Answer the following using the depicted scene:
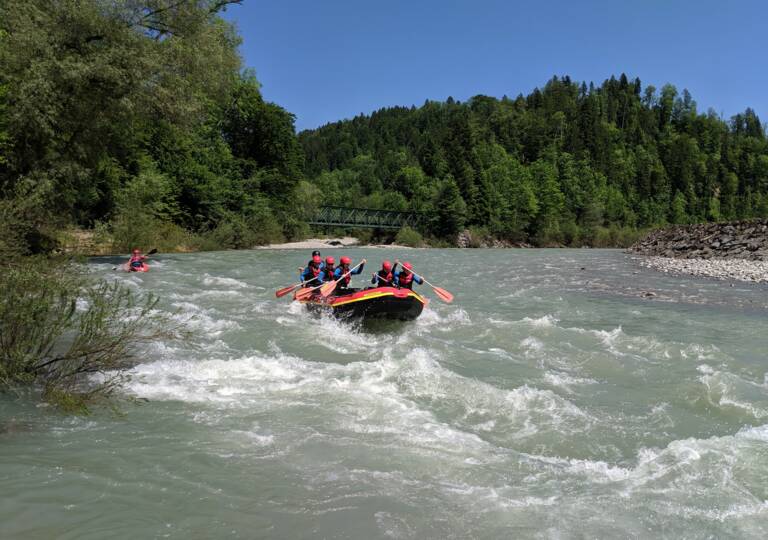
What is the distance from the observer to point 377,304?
34.8 feet

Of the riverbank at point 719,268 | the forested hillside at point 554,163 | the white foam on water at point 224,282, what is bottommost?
the white foam on water at point 224,282

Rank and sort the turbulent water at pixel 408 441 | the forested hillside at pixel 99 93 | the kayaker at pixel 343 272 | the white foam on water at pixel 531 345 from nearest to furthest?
1. the turbulent water at pixel 408 441
2. the white foam on water at pixel 531 345
3. the kayaker at pixel 343 272
4. the forested hillside at pixel 99 93

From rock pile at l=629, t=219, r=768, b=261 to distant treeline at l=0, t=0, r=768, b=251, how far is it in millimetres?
25352

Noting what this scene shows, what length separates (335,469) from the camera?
14.9 ft

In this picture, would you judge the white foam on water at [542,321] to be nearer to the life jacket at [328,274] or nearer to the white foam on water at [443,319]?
the white foam on water at [443,319]

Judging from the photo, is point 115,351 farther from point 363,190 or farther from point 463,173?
point 363,190

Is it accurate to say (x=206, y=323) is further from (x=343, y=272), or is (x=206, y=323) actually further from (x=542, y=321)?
(x=542, y=321)

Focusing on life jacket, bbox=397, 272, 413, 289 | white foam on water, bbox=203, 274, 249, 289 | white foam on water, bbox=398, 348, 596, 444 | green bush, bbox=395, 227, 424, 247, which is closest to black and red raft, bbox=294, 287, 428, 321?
life jacket, bbox=397, 272, 413, 289

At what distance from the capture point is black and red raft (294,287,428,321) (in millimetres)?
10562

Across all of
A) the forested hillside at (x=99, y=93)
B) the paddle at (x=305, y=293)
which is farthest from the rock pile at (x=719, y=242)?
the forested hillside at (x=99, y=93)

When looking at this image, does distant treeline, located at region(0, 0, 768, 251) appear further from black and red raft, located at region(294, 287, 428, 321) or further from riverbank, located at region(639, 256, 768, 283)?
riverbank, located at region(639, 256, 768, 283)

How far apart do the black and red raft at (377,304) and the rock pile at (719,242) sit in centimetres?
2196

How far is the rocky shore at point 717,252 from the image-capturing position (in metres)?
22.1

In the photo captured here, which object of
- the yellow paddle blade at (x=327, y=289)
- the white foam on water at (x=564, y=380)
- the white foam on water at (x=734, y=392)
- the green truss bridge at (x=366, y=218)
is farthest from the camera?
the green truss bridge at (x=366, y=218)
